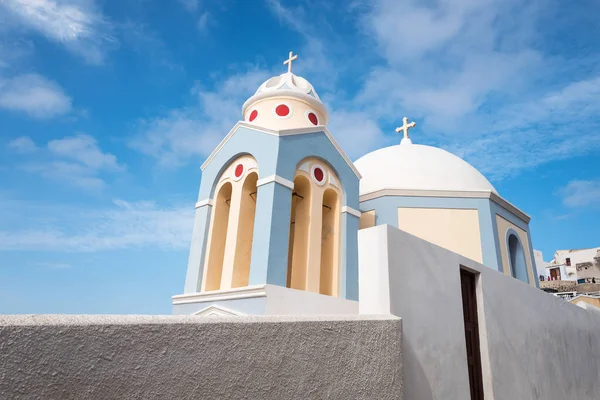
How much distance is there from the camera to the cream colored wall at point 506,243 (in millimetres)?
10266

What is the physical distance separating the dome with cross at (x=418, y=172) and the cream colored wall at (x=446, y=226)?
0.61 meters

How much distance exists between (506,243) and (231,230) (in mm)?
7261

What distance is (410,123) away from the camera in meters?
13.7

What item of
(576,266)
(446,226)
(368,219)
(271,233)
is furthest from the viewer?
(576,266)

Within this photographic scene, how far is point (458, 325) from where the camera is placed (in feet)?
13.7

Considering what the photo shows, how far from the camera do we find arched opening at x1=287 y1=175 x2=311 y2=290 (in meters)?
7.91

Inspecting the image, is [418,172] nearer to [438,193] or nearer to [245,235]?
[438,193]

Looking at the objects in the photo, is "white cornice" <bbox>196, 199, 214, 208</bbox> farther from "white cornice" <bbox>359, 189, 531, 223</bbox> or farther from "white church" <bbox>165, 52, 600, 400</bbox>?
"white cornice" <bbox>359, 189, 531, 223</bbox>

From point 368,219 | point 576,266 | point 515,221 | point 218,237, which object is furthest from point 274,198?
point 576,266

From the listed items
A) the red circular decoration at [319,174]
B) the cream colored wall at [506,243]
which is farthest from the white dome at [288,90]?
the cream colored wall at [506,243]

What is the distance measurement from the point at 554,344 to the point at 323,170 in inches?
197

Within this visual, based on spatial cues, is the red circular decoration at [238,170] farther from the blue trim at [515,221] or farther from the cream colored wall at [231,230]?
the blue trim at [515,221]

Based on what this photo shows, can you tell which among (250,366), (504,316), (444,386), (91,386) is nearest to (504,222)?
(504,316)

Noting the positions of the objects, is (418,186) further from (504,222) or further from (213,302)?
(213,302)
